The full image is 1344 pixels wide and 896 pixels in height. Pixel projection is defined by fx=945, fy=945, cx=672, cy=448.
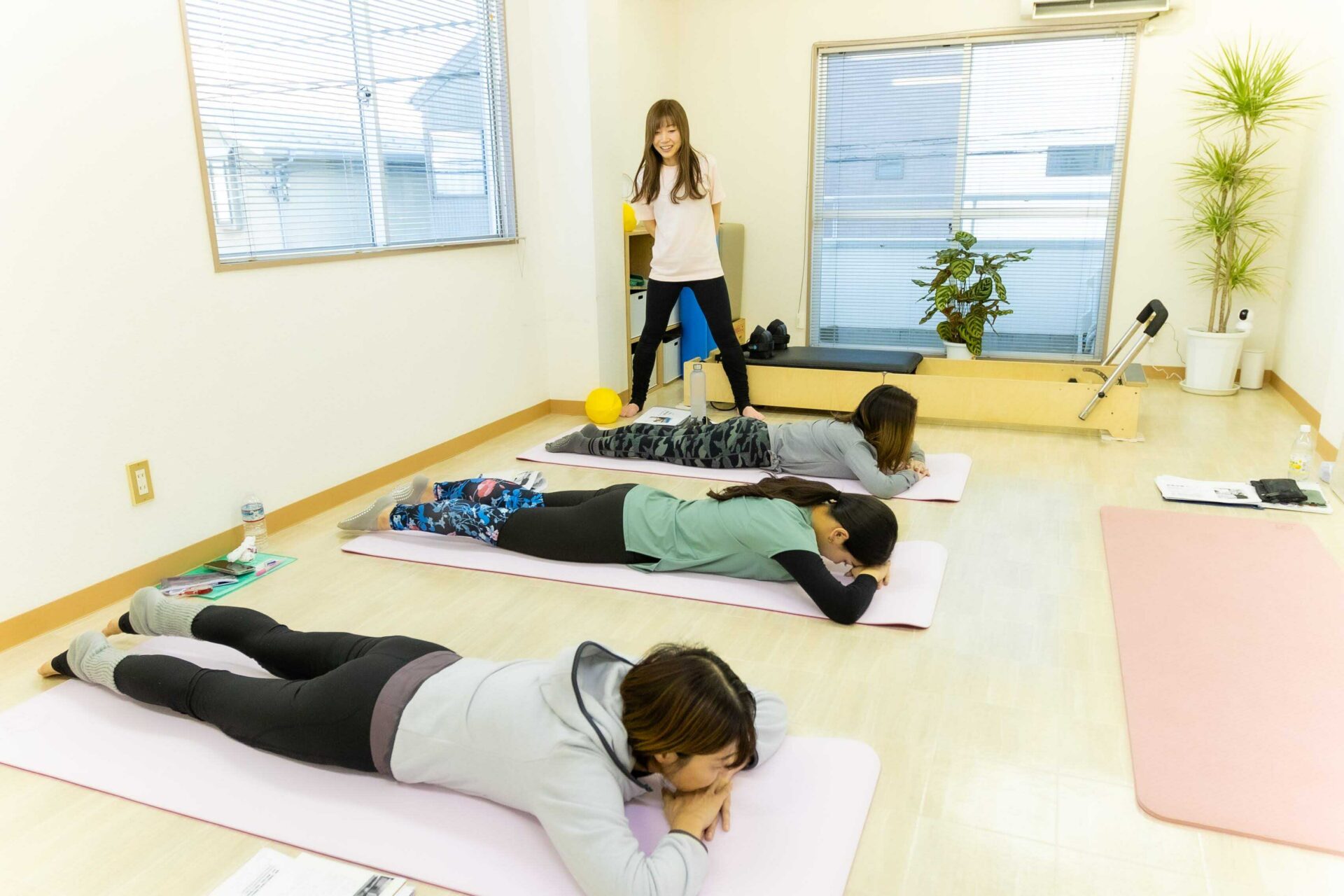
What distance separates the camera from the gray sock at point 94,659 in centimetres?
207

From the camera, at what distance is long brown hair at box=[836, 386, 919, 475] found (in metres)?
3.27

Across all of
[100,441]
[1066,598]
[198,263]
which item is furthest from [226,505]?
[1066,598]

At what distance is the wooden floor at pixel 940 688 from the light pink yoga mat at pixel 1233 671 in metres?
0.06

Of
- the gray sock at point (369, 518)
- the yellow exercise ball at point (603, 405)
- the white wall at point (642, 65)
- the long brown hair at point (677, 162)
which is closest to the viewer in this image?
the gray sock at point (369, 518)

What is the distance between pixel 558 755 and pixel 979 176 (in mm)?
5013

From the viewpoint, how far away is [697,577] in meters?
2.73

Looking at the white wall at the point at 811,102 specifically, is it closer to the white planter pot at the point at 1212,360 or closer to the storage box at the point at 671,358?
the white planter pot at the point at 1212,360

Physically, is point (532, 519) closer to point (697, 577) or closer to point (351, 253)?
point (697, 577)

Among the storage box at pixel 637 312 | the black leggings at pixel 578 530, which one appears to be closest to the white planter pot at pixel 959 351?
the storage box at pixel 637 312

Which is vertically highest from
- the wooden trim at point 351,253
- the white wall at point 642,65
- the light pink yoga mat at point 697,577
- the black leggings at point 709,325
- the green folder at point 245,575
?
the white wall at point 642,65

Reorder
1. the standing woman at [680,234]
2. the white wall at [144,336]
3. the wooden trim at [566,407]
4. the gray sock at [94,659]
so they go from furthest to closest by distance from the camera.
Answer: the wooden trim at [566,407] → the standing woman at [680,234] → the white wall at [144,336] → the gray sock at [94,659]

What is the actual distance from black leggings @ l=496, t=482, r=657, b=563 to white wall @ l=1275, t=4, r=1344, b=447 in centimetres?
294

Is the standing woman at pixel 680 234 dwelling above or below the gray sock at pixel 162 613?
above

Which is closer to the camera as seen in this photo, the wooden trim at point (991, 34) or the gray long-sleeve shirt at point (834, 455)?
the gray long-sleeve shirt at point (834, 455)
